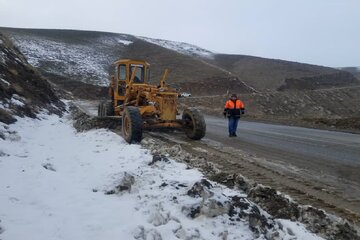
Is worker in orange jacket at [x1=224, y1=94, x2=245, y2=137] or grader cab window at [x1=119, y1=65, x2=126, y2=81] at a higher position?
grader cab window at [x1=119, y1=65, x2=126, y2=81]

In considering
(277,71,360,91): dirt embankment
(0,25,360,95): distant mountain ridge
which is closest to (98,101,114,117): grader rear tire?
(0,25,360,95): distant mountain ridge

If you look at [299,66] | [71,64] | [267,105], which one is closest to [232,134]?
[267,105]

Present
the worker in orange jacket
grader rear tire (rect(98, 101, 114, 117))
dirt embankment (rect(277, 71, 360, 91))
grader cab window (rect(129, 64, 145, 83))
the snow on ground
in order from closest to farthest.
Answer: the snow on ground, the worker in orange jacket, grader cab window (rect(129, 64, 145, 83)), grader rear tire (rect(98, 101, 114, 117)), dirt embankment (rect(277, 71, 360, 91))

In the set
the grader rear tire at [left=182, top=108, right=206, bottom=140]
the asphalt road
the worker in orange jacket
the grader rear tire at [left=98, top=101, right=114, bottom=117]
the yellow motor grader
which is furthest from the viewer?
the grader rear tire at [left=98, top=101, right=114, bottom=117]

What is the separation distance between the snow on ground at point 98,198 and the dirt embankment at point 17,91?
3.27 metres

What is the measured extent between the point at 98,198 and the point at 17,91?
10296 millimetres

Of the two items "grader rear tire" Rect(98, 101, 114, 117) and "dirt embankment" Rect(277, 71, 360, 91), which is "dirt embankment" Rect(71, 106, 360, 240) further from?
"dirt embankment" Rect(277, 71, 360, 91)

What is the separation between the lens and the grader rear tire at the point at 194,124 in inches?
513

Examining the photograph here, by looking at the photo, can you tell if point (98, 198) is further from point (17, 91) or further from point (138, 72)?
point (17, 91)

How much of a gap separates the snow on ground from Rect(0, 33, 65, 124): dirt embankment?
3.27m

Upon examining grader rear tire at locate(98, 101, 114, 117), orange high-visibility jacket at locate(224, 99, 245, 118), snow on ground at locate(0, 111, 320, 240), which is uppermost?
orange high-visibility jacket at locate(224, 99, 245, 118)

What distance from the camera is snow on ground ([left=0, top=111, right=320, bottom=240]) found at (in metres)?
5.12

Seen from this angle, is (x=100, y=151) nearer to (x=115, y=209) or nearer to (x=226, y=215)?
(x=115, y=209)

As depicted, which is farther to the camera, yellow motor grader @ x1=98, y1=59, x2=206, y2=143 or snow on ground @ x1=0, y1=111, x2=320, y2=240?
yellow motor grader @ x1=98, y1=59, x2=206, y2=143
